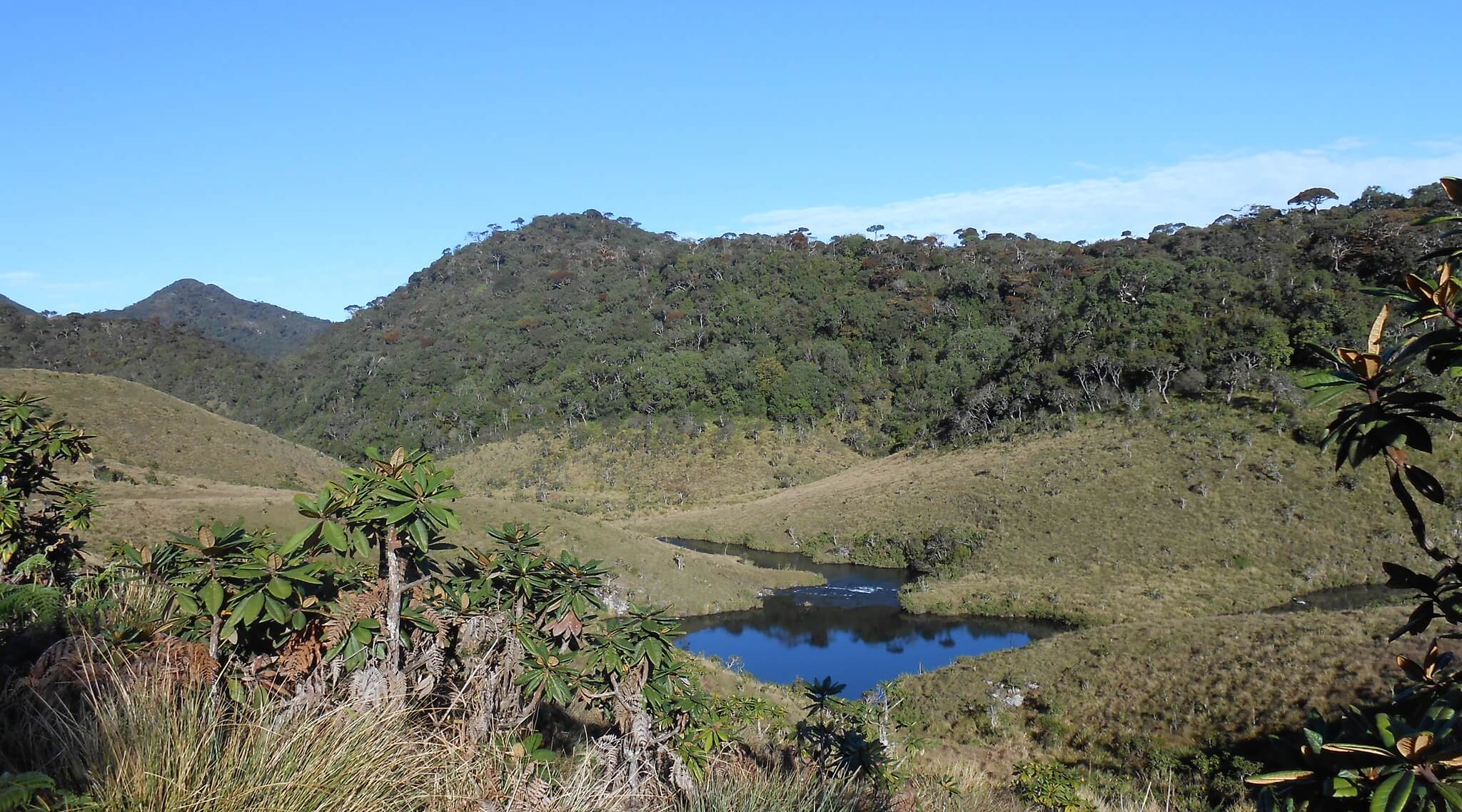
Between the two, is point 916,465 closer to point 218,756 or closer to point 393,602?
point 393,602

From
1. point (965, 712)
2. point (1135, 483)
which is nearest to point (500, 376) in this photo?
point (1135, 483)

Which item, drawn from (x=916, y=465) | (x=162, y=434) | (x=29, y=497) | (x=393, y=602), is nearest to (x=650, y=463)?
(x=916, y=465)

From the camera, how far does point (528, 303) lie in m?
119

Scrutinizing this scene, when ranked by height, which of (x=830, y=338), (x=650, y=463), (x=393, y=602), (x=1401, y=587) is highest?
(x=830, y=338)

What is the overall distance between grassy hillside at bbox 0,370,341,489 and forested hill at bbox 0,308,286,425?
51.5 meters

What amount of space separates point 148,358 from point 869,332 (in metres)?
91.7

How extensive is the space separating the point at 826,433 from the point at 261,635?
240ft

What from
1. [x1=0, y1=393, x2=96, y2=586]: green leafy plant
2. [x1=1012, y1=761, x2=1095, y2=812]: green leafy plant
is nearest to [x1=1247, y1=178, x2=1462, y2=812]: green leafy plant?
[x1=1012, y1=761, x2=1095, y2=812]: green leafy plant

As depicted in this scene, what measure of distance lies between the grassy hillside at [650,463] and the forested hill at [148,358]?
44.6m

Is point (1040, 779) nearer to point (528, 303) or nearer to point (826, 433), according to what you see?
point (826, 433)

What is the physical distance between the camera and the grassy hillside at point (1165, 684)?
707 inches

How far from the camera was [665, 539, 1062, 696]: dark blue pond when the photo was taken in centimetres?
2969

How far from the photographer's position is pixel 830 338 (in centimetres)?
8956

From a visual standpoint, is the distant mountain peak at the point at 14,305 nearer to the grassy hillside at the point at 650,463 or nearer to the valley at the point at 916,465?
the valley at the point at 916,465
